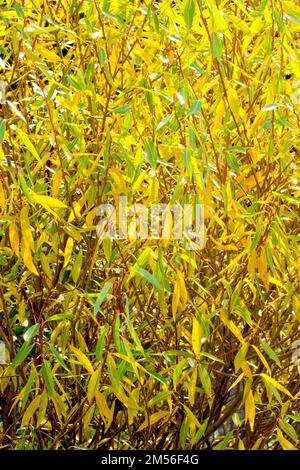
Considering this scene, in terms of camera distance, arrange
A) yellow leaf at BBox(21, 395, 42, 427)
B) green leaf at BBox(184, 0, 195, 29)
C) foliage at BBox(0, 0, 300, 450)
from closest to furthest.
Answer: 1. green leaf at BBox(184, 0, 195, 29)
2. foliage at BBox(0, 0, 300, 450)
3. yellow leaf at BBox(21, 395, 42, 427)

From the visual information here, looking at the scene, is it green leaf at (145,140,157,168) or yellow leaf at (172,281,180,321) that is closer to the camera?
green leaf at (145,140,157,168)

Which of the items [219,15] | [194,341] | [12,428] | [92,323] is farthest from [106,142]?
[12,428]

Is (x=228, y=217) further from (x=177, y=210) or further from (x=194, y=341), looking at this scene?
(x=194, y=341)

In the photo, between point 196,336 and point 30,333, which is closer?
point 30,333

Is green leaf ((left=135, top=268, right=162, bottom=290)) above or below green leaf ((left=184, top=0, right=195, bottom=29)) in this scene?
below

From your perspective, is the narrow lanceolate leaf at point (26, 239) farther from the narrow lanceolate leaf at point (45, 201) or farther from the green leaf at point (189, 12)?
the green leaf at point (189, 12)

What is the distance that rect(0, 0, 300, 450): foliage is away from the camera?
4.73ft

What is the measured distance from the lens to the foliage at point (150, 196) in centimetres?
144

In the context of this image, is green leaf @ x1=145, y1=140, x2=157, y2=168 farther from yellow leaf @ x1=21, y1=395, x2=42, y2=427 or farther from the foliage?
yellow leaf @ x1=21, y1=395, x2=42, y2=427

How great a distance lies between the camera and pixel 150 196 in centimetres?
153

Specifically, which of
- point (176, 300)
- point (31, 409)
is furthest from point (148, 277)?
point (31, 409)

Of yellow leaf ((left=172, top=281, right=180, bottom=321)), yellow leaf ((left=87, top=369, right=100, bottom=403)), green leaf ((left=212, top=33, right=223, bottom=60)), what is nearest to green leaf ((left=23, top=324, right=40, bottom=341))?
yellow leaf ((left=87, top=369, right=100, bottom=403))

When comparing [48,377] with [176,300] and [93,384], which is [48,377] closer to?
[93,384]

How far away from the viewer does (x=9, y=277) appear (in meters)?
1.74
